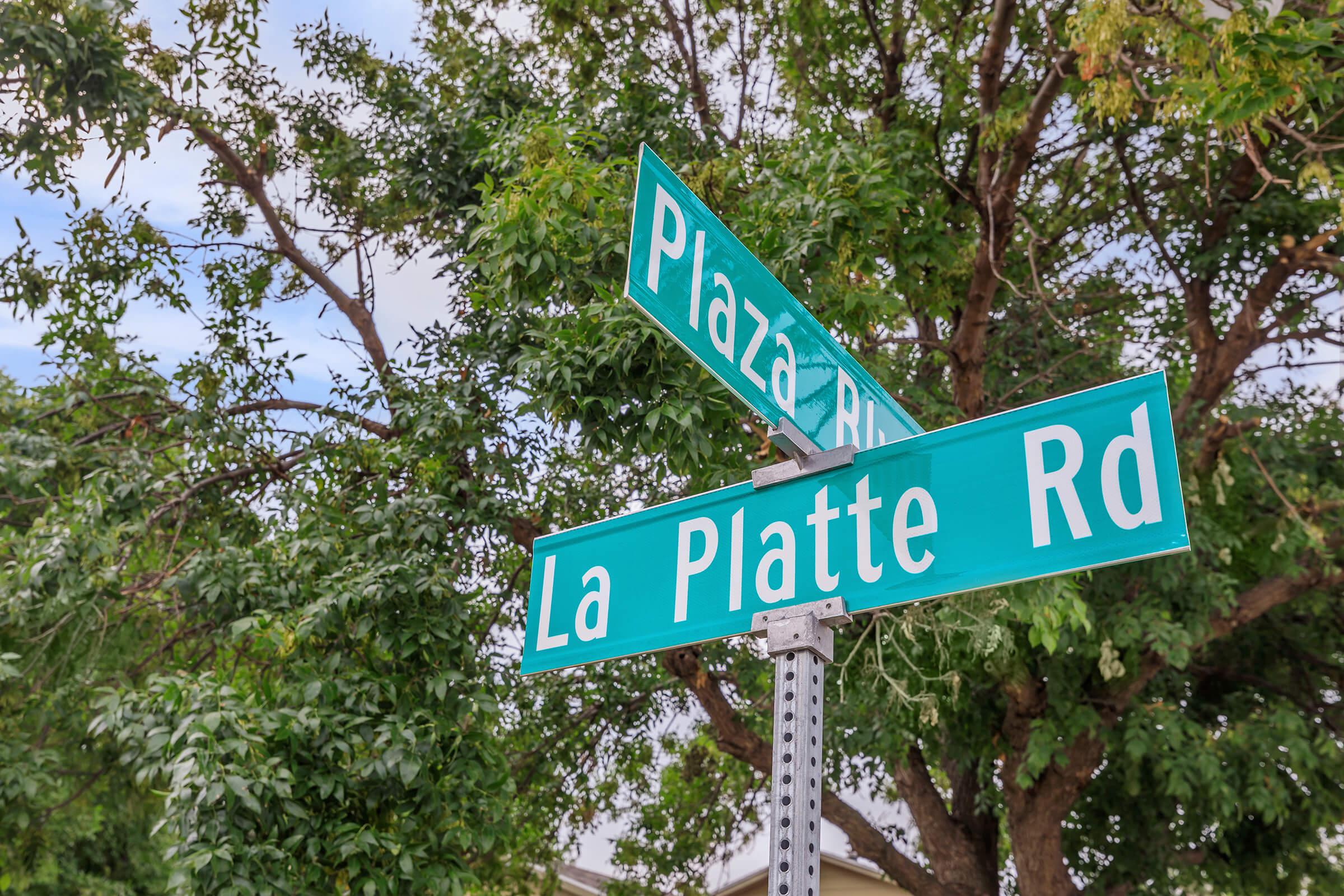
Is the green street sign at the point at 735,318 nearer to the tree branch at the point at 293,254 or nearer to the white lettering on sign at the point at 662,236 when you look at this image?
the white lettering on sign at the point at 662,236

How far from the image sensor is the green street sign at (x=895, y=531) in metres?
1.81

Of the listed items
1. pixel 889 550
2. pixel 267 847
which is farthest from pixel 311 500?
pixel 889 550

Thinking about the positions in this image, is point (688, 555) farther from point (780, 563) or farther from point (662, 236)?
point (662, 236)

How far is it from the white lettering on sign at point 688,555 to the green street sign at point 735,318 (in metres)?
0.29

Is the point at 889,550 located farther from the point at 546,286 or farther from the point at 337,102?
the point at 337,102

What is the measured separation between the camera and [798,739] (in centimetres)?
185

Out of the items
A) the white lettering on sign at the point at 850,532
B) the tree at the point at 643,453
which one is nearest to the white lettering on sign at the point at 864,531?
the white lettering on sign at the point at 850,532

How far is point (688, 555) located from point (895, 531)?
473 millimetres

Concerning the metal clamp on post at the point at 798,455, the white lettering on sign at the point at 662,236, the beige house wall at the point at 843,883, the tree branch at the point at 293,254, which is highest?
the tree branch at the point at 293,254

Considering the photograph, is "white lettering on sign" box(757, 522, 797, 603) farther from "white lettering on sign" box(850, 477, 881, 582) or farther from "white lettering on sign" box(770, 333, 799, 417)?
"white lettering on sign" box(770, 333, 799, 417)

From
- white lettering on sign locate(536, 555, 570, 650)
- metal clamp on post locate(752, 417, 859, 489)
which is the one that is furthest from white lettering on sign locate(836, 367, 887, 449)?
white lettering on sign locate(536, 555, 570, 650)

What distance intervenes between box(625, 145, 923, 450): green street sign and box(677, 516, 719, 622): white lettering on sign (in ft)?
0.95

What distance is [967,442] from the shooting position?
2.04 m

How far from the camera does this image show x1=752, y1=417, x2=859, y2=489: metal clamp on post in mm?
2152
